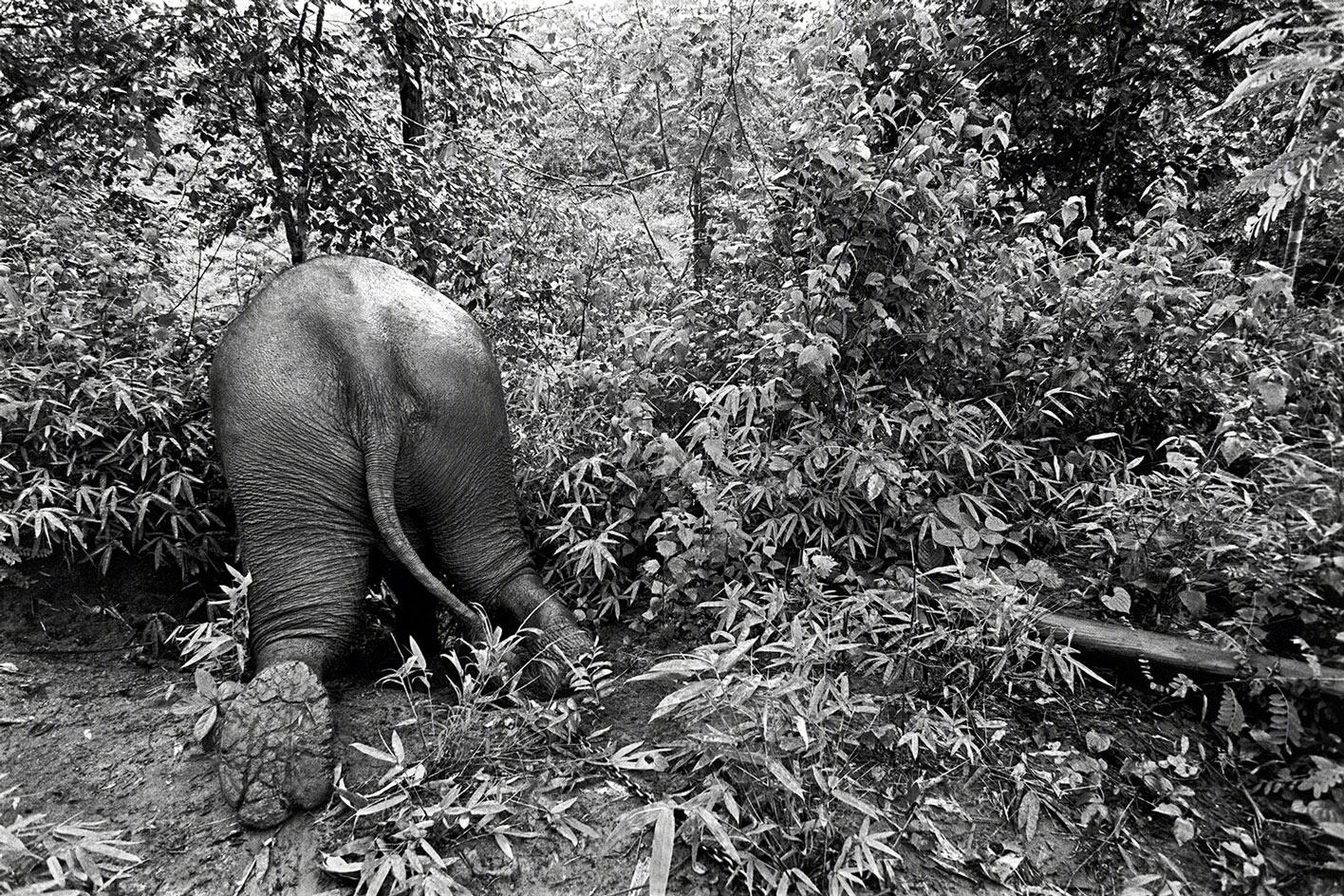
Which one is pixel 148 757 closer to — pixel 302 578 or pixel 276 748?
pixel 276 748

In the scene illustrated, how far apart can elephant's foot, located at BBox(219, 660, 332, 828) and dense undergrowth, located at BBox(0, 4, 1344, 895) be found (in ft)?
0.40

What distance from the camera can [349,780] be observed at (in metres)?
2.29

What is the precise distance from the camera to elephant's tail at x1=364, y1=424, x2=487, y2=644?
266 cm

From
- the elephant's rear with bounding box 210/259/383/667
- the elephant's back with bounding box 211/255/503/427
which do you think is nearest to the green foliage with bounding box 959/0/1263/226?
the elephant's back with bounding box 211/255/503/427

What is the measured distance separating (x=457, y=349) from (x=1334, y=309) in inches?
123

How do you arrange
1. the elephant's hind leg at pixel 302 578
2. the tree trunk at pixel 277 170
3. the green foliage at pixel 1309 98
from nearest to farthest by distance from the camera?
the green foliage at pixel 1309 98 → the elephant's hind leg at pixel 302 578 → the tree trunk at pixel 277 170

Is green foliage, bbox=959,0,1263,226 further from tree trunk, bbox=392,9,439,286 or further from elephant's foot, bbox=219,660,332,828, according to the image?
elephant's foot, bbox=219,660,332,828

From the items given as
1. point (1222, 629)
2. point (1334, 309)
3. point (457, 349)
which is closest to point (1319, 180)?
point (1334, 309)

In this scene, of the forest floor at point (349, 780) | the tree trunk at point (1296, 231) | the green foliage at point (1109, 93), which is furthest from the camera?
the green foliage at point (1109, 93)

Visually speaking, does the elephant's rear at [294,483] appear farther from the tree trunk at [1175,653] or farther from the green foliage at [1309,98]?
the green foliage at [1309,98]

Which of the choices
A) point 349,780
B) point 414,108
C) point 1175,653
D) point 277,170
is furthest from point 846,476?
point 414,108

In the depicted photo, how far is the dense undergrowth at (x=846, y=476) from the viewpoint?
2133mm

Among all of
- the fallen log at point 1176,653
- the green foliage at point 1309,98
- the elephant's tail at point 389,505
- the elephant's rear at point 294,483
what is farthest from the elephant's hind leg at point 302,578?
the green foliage at point 1309,98

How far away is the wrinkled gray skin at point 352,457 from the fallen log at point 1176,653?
1.69 m
